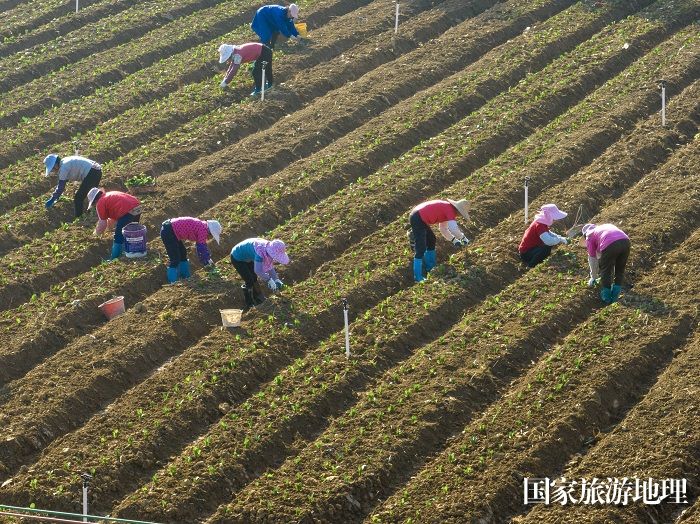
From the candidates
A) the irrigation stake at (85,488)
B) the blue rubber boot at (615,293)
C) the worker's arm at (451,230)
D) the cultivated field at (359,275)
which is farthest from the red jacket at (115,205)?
the blue rubber boot at (615,293)

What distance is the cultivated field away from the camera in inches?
610

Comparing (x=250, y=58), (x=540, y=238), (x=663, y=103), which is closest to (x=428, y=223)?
(x=540, y=238)

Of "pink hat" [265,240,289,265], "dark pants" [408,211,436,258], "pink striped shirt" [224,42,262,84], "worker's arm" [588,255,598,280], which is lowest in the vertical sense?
"worker's arm" [588,255,598,280]

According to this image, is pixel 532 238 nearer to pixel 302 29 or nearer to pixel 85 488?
pixel 85 488

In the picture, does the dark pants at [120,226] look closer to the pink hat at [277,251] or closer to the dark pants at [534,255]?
the pink hat at [277,251]

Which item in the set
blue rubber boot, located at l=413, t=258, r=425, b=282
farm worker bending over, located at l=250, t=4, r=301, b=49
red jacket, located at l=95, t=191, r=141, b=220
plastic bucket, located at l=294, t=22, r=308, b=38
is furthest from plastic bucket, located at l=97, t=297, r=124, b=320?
plastic bucket, located at l=294, t=22, r=308, b=38

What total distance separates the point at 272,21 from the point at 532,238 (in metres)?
9.62

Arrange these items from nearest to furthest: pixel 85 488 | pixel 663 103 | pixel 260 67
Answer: pixel 85 488 → pixel 663 103 → pixel 260 67

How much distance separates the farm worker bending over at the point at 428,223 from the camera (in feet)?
63.7

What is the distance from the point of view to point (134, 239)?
20438mm

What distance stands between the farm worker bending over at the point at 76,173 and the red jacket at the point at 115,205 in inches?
46.6

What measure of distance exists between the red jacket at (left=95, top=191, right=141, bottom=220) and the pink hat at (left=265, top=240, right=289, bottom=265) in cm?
297

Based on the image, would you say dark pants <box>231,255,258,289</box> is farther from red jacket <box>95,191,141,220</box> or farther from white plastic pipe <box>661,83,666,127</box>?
white plastic pipe <box>661,83,666,127</box>

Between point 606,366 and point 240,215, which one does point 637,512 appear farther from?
point 240,215
